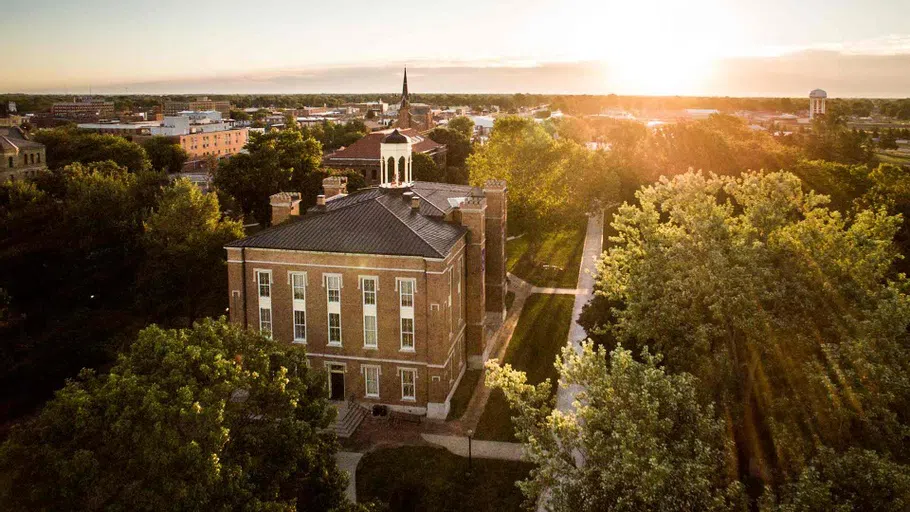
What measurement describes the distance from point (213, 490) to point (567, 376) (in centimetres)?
1142

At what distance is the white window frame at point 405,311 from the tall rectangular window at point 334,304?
3399 mm

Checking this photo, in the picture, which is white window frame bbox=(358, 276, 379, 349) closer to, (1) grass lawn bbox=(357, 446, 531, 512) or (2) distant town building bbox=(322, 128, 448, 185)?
(1) grass lawn bbox=(357, 446, 531, 512)

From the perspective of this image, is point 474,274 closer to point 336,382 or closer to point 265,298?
point 336,382

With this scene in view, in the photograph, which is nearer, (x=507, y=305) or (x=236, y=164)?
(x=507, y=305)

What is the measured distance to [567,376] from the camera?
22562 mm

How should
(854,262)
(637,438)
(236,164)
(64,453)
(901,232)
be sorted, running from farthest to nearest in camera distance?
(236,164), (901,232), (854,262), (64,453), (637,438)

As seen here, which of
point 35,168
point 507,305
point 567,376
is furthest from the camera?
point 35,168

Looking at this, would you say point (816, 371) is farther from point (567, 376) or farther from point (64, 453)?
point (64, 453)

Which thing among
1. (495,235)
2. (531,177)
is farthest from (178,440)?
(531,177)

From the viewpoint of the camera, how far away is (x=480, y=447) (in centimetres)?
3459

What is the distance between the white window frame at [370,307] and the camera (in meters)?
37.0

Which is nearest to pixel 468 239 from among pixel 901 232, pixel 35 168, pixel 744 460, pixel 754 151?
pixel 744 460

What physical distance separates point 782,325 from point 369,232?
70.1ft

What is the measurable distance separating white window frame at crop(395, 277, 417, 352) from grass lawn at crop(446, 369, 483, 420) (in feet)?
14.0
